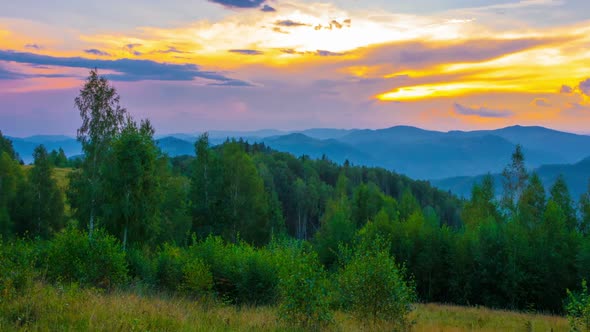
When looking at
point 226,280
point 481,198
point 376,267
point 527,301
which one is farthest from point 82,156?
point 481,198

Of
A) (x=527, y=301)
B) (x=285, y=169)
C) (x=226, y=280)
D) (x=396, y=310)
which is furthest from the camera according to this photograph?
(x=285, y=169)

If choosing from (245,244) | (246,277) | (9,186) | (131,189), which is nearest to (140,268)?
(245,244)

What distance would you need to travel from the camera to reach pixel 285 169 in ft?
432

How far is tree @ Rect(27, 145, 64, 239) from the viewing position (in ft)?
183

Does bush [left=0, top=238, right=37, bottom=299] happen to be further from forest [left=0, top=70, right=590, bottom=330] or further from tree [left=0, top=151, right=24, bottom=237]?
tree [left=0, top=151, right=24, bottom=237]

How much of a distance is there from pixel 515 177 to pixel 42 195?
230 ft

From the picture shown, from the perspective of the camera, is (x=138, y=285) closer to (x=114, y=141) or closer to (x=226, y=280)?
(x=226, y=280)

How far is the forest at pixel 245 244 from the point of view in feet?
40.3

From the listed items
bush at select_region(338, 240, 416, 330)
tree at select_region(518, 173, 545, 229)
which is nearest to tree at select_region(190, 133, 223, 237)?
bush at select_region(338, 240, 416, 330)

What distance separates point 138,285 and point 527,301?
37.1 metres

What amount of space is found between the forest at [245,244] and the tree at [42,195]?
15 centimetres

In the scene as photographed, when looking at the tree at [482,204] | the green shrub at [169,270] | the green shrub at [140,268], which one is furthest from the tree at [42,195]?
the tree at [482,204]

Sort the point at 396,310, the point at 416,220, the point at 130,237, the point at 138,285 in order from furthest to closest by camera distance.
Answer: the point at 416,220 < the point at 130,237 < the point at 138,285 < the point at 396,310

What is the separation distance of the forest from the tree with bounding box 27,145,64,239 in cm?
15
